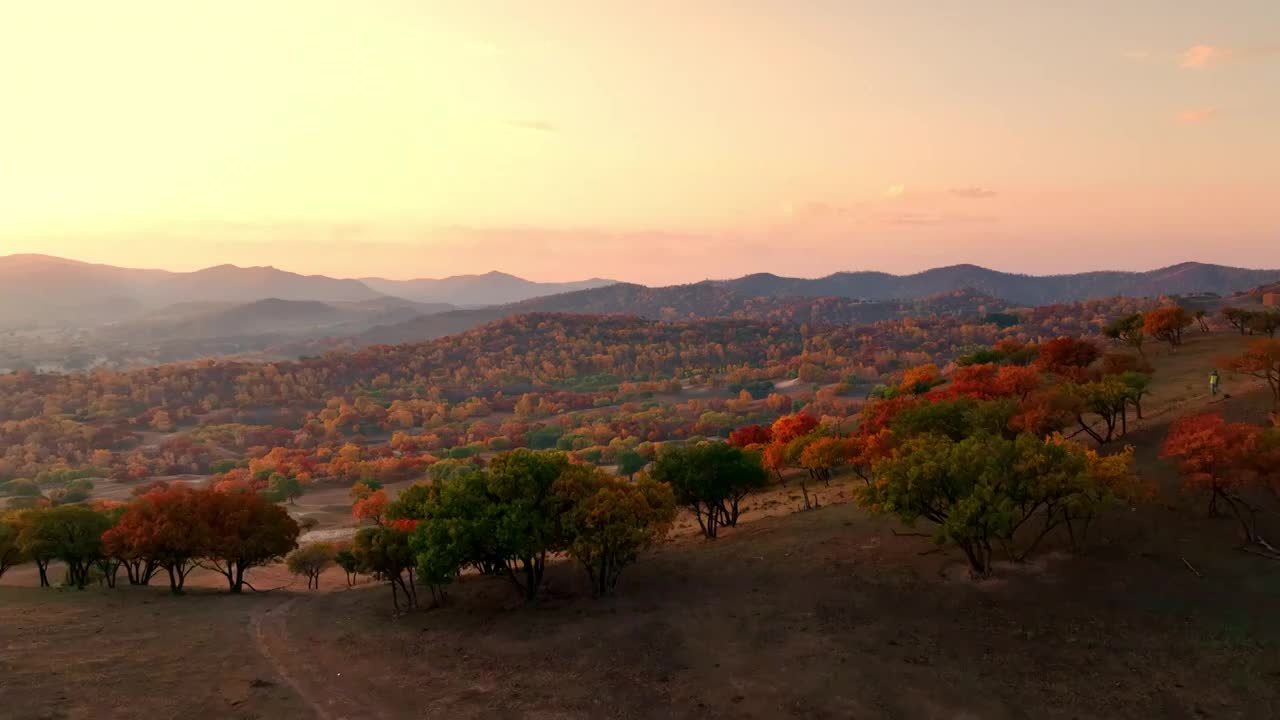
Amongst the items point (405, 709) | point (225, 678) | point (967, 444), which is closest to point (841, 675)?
point (967, 444)

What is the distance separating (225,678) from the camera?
119ft

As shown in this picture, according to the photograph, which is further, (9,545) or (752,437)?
(752,437)

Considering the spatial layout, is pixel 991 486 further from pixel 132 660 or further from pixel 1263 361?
pixel 132 660

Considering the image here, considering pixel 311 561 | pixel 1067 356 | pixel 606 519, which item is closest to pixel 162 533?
pixel 311 561

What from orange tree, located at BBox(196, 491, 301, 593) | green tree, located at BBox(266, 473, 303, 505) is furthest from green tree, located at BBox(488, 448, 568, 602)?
green tree, located at BBox(266, 473, 303, 505)

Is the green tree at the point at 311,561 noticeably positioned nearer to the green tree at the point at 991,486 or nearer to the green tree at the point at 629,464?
the green tree at the point at 991,486

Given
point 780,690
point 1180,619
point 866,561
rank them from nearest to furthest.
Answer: point 780,690
point 1180,619
point 866,561

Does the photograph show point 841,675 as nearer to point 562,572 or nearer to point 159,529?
point 562,572

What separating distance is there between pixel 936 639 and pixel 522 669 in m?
21.4

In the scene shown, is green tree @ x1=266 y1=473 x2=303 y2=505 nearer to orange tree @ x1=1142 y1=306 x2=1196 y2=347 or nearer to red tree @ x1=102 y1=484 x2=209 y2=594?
red tree @ x1=102 y1=484 x2=209 y2=594

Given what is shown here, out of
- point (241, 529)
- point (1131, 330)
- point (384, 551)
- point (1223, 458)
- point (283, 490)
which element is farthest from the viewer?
point (283, 490)

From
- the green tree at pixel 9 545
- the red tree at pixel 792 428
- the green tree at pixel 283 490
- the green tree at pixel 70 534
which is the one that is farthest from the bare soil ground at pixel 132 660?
the green tree at pixel 283 490

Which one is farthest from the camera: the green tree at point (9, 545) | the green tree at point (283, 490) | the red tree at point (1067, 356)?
the green tree at point (283, 490)

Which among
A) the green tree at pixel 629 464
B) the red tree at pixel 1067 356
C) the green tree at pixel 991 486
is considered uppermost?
the red tree at pixel 1067 356
